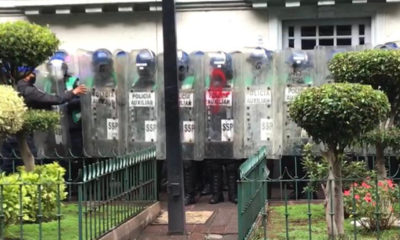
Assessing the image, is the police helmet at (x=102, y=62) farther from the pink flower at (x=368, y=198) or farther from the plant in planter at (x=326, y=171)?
the pink flower at (x=368, y=198)

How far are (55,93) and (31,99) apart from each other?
166 centimetres

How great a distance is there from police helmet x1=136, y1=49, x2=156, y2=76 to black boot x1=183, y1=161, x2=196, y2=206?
153cm

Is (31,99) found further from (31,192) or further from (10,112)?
(31,192)

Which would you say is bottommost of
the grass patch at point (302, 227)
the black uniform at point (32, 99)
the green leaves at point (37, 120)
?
the grass patch at point (302, 227)

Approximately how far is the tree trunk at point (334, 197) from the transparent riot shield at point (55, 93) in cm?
507

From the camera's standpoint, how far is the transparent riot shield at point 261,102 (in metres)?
9.30

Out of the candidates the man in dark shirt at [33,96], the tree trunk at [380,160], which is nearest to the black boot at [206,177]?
the man in dark shirt at [33,96]

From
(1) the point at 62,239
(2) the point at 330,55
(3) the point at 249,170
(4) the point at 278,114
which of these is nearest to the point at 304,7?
(2) the point at 330,55

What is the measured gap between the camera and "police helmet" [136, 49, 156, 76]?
9625 mm

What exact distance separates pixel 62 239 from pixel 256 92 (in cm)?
404

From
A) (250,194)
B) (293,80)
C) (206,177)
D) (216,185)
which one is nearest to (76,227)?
(250,194)

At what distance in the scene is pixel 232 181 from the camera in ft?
30.9

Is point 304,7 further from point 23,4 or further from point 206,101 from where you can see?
point 23,4

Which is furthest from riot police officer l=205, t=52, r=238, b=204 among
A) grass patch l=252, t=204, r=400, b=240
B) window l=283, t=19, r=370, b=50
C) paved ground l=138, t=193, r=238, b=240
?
window l=283, t=19, r=370, b=50
